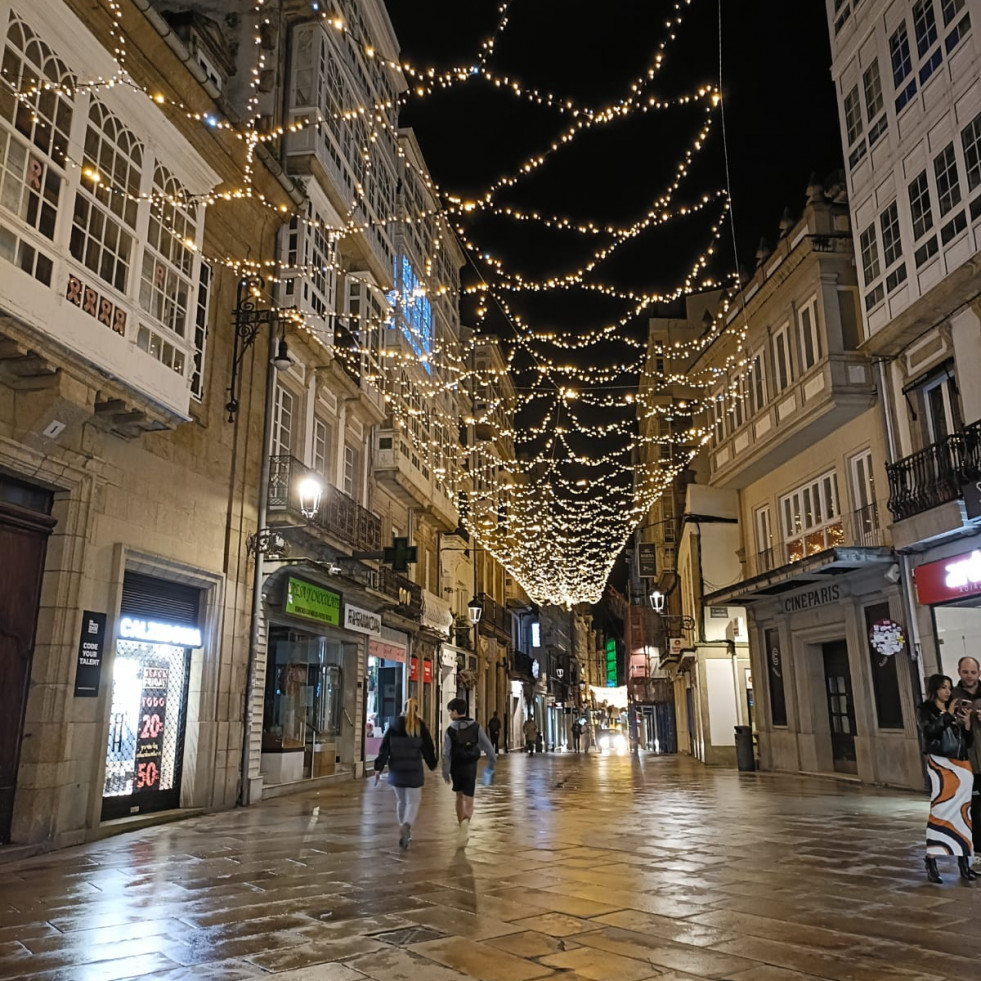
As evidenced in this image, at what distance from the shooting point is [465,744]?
30.5 feet

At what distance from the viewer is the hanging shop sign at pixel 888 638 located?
596 inches

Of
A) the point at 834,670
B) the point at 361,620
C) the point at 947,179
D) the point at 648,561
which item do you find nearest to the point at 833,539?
the point at 834,670

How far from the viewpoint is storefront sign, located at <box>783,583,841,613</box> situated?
59.1 feet

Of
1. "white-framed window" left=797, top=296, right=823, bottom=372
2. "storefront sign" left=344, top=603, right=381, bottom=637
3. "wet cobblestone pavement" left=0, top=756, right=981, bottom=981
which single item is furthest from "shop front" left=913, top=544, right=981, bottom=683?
"storefront sign" left=344, top=603, right=381, bottom=637

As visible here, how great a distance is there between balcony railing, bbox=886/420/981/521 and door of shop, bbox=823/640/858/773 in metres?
4.85

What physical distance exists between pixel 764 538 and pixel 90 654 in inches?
652

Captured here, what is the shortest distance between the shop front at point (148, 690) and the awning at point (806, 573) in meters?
11.4

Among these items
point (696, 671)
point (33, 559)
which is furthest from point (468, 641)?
point (33, 559)

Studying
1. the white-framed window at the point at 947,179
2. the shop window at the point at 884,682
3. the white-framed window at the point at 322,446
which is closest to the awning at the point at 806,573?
the shop window at the point at 884,682

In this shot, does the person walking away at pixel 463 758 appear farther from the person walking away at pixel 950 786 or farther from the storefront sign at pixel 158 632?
the storefront sign at pixel 158 632

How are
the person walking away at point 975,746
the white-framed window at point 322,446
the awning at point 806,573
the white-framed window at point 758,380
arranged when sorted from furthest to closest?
the white-framed window at point 758,380 < the white-framed window at point 322,446 < the awning at point 806,573 < the person walking away at point 975,746

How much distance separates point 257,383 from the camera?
15.2 m

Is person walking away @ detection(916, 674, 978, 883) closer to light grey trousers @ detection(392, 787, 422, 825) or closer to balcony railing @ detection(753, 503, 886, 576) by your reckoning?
light grey trousers @ detection(392, 787, 422, 825)

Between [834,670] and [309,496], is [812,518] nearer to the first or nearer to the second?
[834,670]
